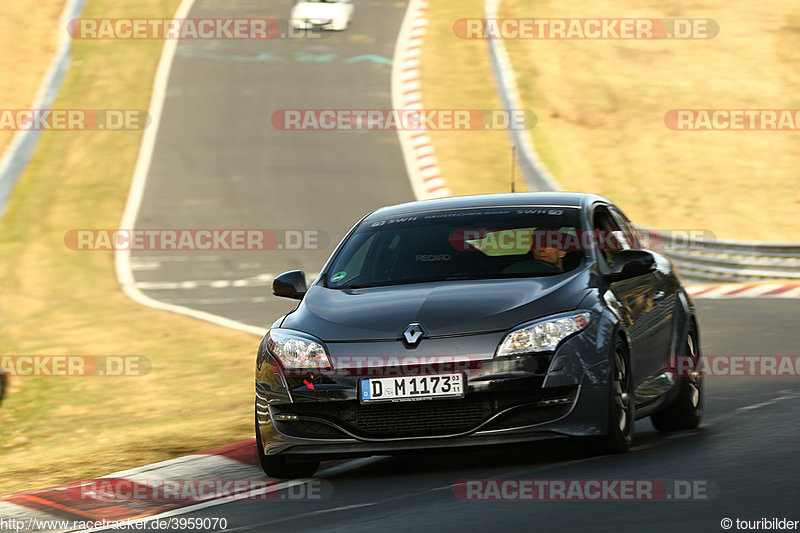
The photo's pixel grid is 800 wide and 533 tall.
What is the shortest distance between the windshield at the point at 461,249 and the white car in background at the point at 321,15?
2894 centimetres

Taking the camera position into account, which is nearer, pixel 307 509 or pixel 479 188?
pixel 307 509

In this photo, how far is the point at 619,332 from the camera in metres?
8.09

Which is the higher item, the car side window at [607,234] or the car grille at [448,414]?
the car side window at [607,234]

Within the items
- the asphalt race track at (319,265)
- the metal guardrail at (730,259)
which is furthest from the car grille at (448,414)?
the metal guardrail at (730,259)

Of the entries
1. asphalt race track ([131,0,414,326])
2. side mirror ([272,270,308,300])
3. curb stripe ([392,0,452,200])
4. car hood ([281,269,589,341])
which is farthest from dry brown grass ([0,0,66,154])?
car hood ([281,269,589,341])

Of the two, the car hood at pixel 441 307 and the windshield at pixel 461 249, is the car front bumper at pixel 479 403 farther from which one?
the windshield at pixel 461 249

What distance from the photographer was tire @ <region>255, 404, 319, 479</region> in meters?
8.19

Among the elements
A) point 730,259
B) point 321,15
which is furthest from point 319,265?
point 321,15

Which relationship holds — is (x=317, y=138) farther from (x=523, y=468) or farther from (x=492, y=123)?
(x=523, y=468)

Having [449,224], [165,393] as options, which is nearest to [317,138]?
[165,393]

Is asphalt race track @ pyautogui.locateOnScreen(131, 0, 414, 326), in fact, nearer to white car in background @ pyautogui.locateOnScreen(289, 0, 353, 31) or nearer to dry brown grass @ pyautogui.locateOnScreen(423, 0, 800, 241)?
white car in background @ pyautogui.locateOnScreen(289, 0, 353, 31)

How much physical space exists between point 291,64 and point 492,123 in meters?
6.95

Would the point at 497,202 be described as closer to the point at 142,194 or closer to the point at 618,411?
the point at 618,411

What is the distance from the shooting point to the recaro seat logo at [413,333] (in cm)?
751
